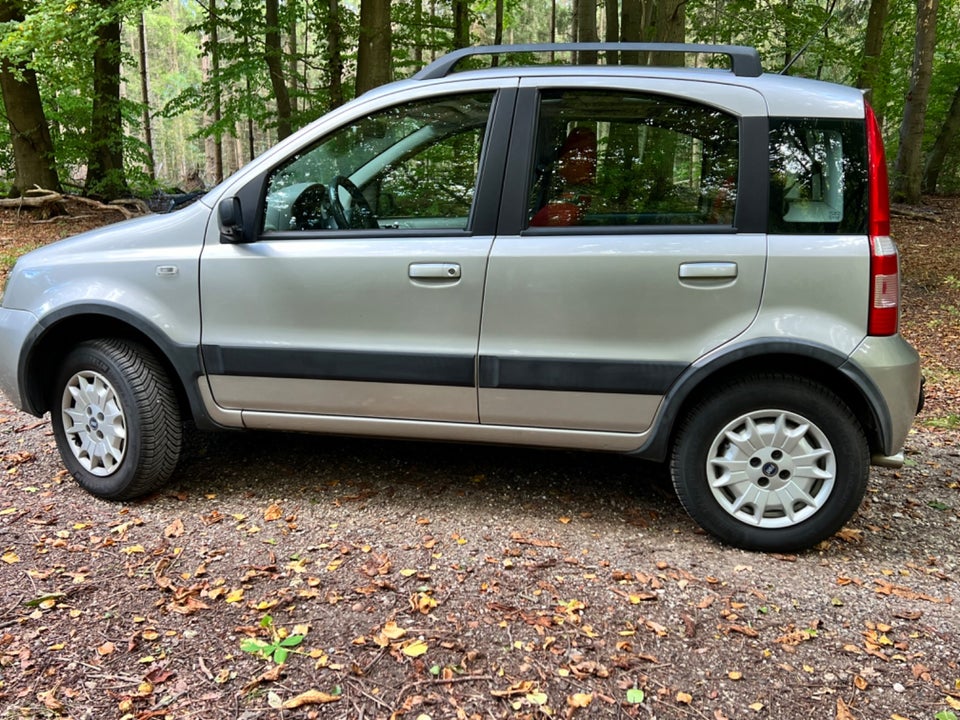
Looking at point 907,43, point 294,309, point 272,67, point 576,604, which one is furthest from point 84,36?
point 907,43

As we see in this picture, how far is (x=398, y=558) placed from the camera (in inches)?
127

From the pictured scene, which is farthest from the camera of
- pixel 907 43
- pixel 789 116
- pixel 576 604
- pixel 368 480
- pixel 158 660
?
pixel 907 43

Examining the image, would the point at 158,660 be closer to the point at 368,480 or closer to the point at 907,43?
the point at 368,480

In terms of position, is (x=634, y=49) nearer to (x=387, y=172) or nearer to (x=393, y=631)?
(x=387, y=172)

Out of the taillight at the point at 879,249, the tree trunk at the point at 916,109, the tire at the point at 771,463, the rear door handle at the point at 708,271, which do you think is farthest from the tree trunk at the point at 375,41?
the tree trunk at the point at 916,109

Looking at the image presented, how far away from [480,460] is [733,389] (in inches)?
63.2

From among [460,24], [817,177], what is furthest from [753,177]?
[460,24]

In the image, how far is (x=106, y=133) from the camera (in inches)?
556

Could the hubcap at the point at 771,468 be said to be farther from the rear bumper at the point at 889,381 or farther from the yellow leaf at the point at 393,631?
the yellow leaf at the point at 393,631

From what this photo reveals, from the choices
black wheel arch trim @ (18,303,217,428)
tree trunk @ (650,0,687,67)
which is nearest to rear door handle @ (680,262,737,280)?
black wheel arch trim @ (18,303,217,428)

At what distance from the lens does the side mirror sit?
337 centimetres

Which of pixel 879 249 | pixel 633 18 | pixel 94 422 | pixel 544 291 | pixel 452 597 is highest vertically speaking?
pixel 633 18

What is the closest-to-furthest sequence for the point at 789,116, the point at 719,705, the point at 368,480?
the point at 719,705, the point at 789,116, the point at 368,480

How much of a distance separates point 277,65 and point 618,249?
38.0ft
